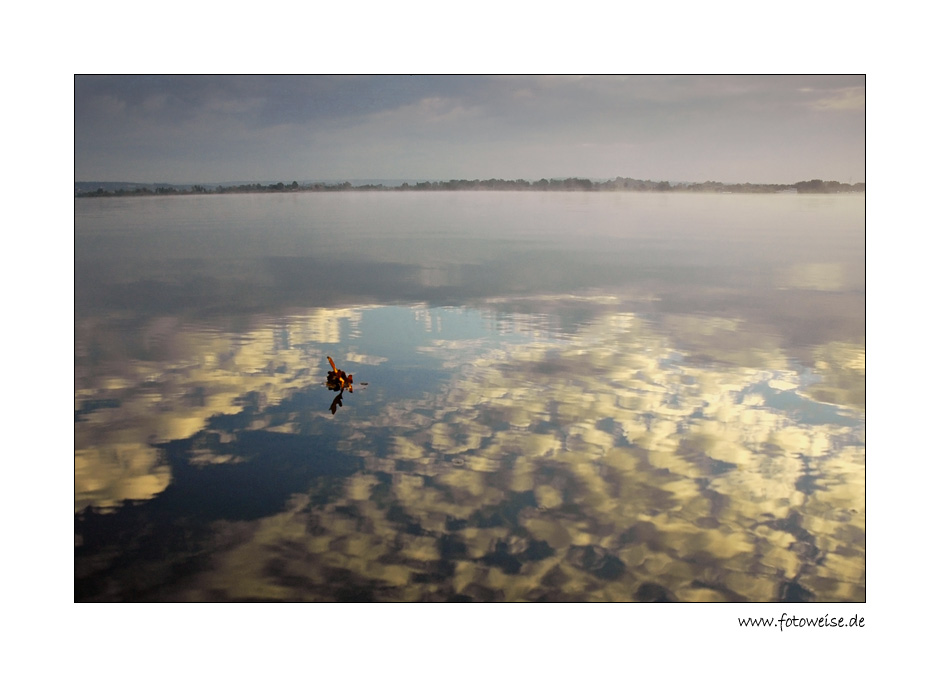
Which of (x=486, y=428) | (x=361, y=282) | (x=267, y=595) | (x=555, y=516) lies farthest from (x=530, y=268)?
(x=267, y=595)

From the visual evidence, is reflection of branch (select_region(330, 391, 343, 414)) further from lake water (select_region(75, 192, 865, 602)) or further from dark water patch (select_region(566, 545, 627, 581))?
dark water patch (select_region(566, 545, 627, 581))

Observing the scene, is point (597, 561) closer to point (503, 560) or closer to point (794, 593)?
point (503, 560)

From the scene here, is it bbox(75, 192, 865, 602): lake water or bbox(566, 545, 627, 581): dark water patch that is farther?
bbox(75, 192, 865, 602): lake water

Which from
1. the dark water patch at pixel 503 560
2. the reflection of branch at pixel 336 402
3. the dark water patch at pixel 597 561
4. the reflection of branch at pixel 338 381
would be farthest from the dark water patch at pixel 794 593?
the reflection of branch at pixel 338 381

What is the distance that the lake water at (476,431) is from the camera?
300 inches

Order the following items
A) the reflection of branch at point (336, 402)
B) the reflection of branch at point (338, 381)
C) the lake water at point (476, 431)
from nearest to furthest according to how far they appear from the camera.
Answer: the lake water at point (476, 431), the reflection of branch at point (336, 402), the reflection of branch at point (338, 381)

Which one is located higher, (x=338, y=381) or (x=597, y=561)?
(x=338, y=381)

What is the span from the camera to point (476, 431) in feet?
33.4

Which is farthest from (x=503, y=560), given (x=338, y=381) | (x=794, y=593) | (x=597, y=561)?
(x=338, y=381)

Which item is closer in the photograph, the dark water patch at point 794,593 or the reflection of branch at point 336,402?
the dark water patch at point 794,593

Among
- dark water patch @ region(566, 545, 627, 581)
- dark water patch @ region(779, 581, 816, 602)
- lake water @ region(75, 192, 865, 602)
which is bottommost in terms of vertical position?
dark water patch @ region(779, 581, 816, 602)

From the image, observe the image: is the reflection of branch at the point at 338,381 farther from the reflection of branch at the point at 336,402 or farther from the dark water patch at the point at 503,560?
the dark water patch at the point at 503,560

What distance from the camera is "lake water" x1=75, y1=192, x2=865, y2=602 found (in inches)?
300

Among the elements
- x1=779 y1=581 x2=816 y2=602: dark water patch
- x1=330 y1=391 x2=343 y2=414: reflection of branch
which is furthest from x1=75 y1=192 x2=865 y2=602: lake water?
x1=330 y1=391 x2=343 y2=414: reflection of branch
